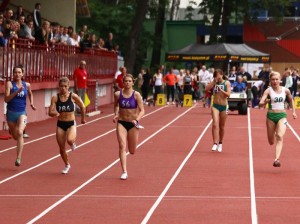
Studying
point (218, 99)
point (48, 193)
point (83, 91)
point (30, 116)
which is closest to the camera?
point (48, 193)

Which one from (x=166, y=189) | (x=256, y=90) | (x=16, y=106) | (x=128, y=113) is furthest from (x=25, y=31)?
(x=256, y=90)

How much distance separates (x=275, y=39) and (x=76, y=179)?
66524 mm

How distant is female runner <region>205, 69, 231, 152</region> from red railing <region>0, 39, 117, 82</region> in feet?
24.1

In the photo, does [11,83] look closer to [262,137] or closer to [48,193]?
[48,193]

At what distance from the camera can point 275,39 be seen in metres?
84.1

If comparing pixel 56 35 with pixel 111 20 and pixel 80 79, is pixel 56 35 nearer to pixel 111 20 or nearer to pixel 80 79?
pixel 80 79

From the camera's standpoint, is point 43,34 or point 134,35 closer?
point 43,34

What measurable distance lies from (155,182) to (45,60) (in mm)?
18233

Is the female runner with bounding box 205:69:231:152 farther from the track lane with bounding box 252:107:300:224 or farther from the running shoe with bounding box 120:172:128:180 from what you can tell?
the running shoe with bounding box 120:172:128:180

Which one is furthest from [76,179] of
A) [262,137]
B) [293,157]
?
[262,137]

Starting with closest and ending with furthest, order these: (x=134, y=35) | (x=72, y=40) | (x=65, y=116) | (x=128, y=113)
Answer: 1. (x=128, y=113)
2. (x=65, y=116)
3. (x=72, y=40)
4. (x=134, y=35)

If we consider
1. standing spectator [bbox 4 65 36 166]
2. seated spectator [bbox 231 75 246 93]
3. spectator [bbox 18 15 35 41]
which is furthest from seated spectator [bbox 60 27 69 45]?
standing spectator [bbox 4 65 36 166]

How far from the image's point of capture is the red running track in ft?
47.0

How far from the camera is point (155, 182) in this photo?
60.2 ft
